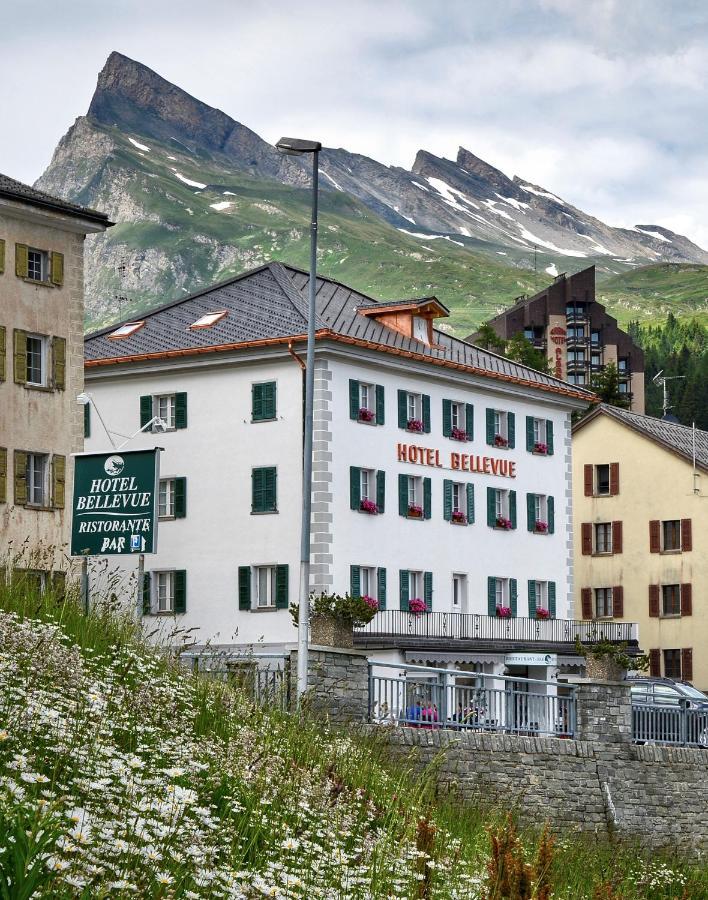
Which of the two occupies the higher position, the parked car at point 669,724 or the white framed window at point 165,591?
the white framed window at point 165,591

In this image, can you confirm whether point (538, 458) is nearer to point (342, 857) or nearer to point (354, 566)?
point (354, 566)

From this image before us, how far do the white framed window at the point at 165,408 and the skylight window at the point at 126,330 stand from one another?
11.6 feet

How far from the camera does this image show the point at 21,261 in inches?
1816

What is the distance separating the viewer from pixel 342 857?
1271 cm

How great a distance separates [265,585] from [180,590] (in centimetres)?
323

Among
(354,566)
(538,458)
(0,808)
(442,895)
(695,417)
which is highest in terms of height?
(695,417)

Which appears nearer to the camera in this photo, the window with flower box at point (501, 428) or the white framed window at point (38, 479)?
the white framed window at point (38, 479)

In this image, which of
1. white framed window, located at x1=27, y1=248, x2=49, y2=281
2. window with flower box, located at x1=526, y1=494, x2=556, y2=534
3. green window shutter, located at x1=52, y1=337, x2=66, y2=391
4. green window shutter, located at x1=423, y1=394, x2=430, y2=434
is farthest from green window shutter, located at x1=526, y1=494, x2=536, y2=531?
white framed window, located at x1=27, y1=248, x2=49, y2=281

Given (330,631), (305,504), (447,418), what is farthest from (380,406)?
(330,631)

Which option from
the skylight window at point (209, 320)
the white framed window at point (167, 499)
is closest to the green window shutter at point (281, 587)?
the white framed window at point (167, 499)

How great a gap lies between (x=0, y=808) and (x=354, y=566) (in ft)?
138

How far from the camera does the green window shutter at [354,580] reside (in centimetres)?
5184

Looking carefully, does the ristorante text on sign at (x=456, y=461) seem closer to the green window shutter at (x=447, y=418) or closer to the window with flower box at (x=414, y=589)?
the green window shutter at (x=447, y=418)

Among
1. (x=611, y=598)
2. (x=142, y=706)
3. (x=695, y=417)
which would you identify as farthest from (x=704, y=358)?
(x=142, y=706)
